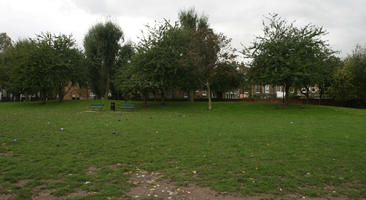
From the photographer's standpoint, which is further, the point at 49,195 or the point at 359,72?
the point at 359,72

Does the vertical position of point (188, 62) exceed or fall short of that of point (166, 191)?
it exceeds it

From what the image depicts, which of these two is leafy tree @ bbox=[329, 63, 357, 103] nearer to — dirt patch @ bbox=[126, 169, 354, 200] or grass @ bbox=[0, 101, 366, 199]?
grass @ bbox=[0, 101, 366, 199]

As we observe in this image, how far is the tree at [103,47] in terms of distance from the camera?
5219cm

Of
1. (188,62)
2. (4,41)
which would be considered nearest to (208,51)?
(188,62)

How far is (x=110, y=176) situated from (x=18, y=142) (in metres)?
6.61

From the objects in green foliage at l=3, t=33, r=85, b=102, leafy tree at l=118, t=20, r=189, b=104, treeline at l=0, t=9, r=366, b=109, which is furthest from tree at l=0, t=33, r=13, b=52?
leafy tree at l=118, t=20, r=189, b=104

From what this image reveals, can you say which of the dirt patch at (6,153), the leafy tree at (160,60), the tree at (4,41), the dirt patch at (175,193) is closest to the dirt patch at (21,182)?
the dirt patch at (175,193)

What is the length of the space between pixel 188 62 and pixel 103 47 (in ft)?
79.1

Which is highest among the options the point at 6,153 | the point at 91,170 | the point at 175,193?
the point at 6,153

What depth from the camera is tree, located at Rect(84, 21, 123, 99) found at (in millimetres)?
52188

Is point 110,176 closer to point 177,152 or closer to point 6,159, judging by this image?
point 177,152

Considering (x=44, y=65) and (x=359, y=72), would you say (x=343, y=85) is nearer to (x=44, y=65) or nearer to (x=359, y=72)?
(x=359, y=72)

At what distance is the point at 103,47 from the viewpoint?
52125 millimetres

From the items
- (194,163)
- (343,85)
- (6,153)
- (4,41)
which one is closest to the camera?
(194,163)
